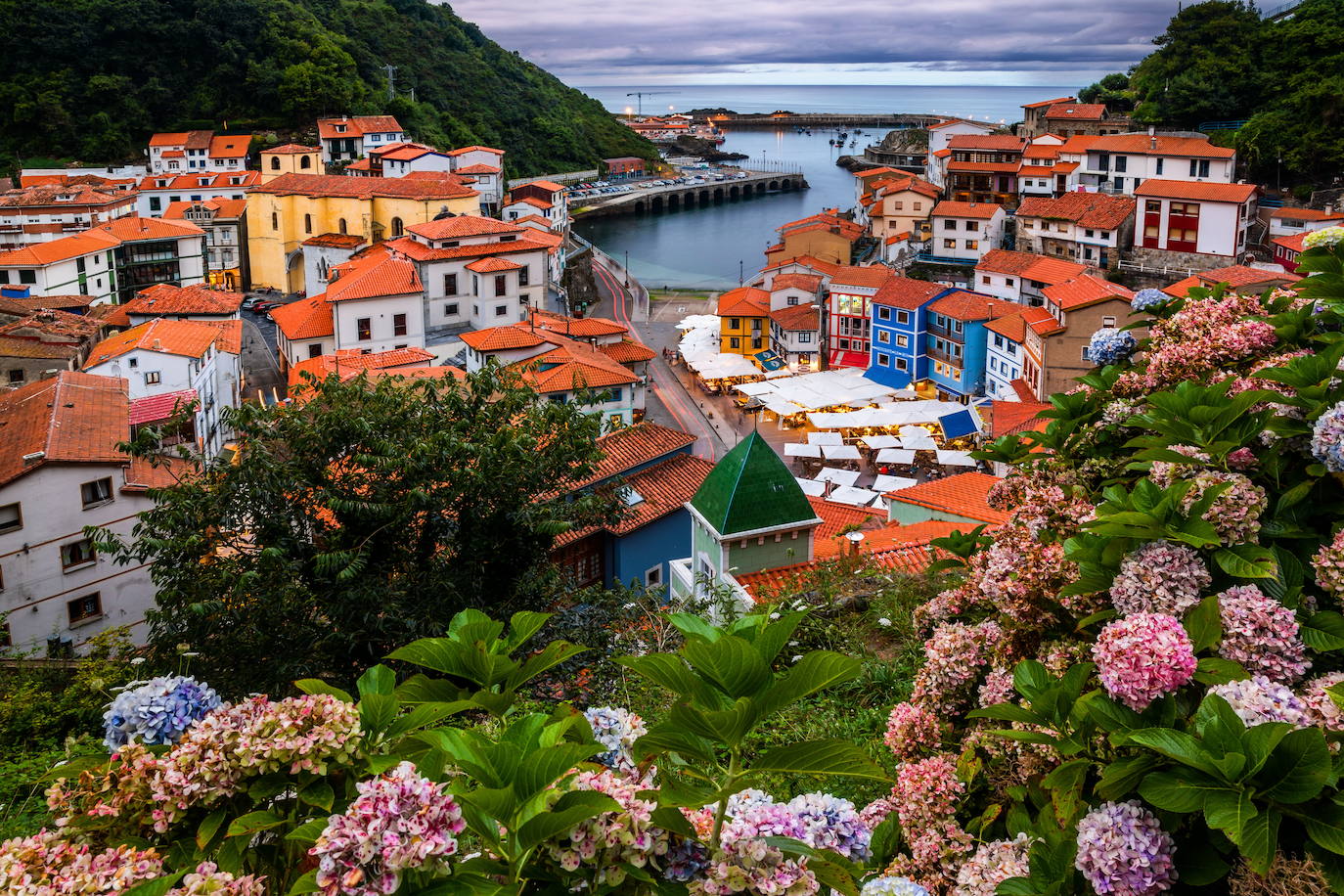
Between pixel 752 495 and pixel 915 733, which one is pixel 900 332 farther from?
pixel 915 733

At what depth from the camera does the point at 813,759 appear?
155cm

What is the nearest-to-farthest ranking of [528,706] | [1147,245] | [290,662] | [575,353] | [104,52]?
[528,706], [290,662], [575,353], [1147,245], [104,52]

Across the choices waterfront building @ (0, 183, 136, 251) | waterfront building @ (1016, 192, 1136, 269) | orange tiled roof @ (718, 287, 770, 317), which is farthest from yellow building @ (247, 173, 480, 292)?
waterfront building @ (1016, 192, 1136, 269)

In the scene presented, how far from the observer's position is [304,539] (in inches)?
296

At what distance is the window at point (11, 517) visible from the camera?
41.3 feet

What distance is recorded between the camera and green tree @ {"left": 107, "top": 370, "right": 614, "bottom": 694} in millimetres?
6914

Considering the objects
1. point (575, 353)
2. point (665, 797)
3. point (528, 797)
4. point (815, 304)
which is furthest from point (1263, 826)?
point (815, 304)

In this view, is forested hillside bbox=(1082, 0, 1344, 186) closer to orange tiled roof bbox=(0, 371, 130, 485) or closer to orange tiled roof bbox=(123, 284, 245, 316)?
orange tiled roof bbox=(123, 284, 245, 316)

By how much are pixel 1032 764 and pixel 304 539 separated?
6259 millimetres

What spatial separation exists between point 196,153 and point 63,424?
4520 centimetres

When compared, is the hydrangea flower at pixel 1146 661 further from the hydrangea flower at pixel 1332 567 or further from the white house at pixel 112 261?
the white house at pixel 112 261

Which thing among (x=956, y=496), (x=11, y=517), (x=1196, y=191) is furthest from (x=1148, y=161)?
(x=11, y=517)

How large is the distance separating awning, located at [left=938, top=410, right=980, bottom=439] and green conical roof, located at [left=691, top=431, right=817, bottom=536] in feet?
51.8

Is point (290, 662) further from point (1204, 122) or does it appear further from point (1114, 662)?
point (1204, 122)
